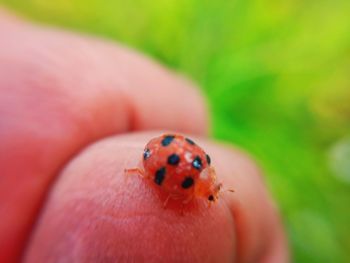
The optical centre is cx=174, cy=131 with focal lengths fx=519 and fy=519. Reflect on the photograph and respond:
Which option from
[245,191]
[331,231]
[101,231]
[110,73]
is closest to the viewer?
[101,231]

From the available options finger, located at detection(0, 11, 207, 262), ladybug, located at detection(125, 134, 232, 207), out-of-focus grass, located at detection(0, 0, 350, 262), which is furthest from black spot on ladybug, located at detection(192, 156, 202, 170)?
out-of-focus grass, located at detection(0, 0, 350, 262)

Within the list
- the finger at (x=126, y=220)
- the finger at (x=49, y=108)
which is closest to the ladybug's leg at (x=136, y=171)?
the finger at (x=126, y=220)

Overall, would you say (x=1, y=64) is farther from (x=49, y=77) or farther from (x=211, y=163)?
(x=211, y=163)

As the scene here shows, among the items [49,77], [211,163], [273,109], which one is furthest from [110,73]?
[273,109]

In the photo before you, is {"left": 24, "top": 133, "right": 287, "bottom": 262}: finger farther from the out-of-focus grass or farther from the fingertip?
the out-of-focus grass

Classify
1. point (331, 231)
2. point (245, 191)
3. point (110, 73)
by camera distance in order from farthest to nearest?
point (331, 231) < point (110, 73) < point (245, 191)

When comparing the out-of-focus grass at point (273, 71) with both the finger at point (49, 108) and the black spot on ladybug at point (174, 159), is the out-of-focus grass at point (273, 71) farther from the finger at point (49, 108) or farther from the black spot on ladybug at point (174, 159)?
the black spot on ladybug at point (174, 159)

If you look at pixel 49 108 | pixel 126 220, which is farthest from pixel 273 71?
pixel 126 220
